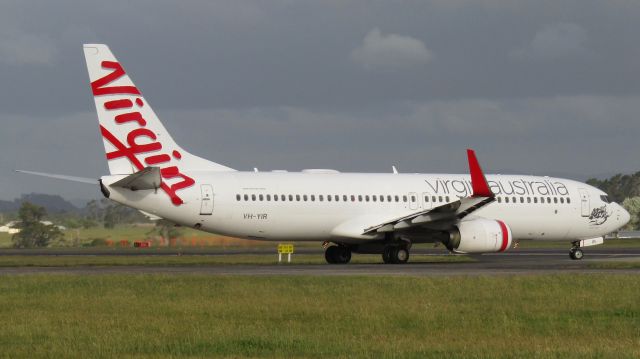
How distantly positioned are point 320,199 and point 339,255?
130 inches

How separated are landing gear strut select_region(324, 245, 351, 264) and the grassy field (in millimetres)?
14403

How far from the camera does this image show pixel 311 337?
18297 mm

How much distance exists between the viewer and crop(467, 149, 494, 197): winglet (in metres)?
41.6

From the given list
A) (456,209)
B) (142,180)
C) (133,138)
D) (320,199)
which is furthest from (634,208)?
(142,180)

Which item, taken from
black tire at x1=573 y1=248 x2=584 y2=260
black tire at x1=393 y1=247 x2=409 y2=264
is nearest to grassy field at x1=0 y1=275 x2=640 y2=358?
black tire at x1=393 y1=247 x2=409 y2=264

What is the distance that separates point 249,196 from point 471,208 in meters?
8.78

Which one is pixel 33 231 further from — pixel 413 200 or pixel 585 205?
pixel 585 205

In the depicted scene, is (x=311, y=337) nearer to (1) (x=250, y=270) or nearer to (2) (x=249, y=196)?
(1) (x=250, y=270)

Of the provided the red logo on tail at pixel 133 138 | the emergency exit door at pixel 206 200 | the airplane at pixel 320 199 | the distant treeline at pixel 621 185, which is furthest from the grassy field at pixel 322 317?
the distant treeline at pixel 621 185

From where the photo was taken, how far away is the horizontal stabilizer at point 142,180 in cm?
3956

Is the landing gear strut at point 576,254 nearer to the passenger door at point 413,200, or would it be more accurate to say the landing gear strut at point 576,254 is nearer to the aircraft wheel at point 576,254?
the aircraft wheel at point 576,254

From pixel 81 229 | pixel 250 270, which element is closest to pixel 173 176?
pixel 250 270

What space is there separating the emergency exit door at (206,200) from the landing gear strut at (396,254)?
25.4 feet

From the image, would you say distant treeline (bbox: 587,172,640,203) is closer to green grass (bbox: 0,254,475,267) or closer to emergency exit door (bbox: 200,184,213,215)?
green grass (bbox: 0,254,475,267)
